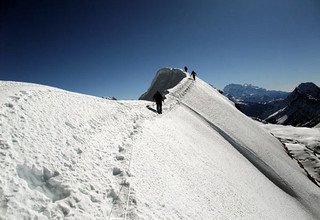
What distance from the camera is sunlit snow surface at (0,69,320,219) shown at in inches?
395

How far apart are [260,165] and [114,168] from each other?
2499 centimetres

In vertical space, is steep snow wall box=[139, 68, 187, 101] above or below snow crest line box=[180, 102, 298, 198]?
above

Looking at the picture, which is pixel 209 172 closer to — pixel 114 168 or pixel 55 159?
pixel 114 168

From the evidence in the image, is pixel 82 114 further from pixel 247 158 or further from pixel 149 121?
pixel 247 158

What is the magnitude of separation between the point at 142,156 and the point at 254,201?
11.0 m

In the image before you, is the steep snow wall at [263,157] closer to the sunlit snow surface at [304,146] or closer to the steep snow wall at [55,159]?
the sunlit snow surface at [304,146]

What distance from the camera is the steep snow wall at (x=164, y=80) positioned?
203 feet

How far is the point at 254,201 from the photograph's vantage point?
21.0 meters

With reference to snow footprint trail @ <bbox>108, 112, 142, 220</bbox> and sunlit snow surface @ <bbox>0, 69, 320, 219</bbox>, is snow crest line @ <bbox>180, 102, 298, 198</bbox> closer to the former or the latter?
sunlit snow surface @ <bbox>0, 69, 320, 219</bbox>

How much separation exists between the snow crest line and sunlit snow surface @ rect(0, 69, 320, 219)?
946 mm

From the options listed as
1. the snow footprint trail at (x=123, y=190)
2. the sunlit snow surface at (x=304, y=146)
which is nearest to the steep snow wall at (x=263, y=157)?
the sunlit snow surface at (x=304, y=146)

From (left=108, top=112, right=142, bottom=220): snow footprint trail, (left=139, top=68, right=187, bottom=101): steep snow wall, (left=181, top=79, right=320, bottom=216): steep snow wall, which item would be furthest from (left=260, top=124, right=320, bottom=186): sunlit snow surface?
(left=108, top=112, right=142, bottom=220): snow footprint trail

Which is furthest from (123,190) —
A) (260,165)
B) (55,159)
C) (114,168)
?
(260,165)

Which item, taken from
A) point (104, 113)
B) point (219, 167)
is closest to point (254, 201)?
point (219, 167)
